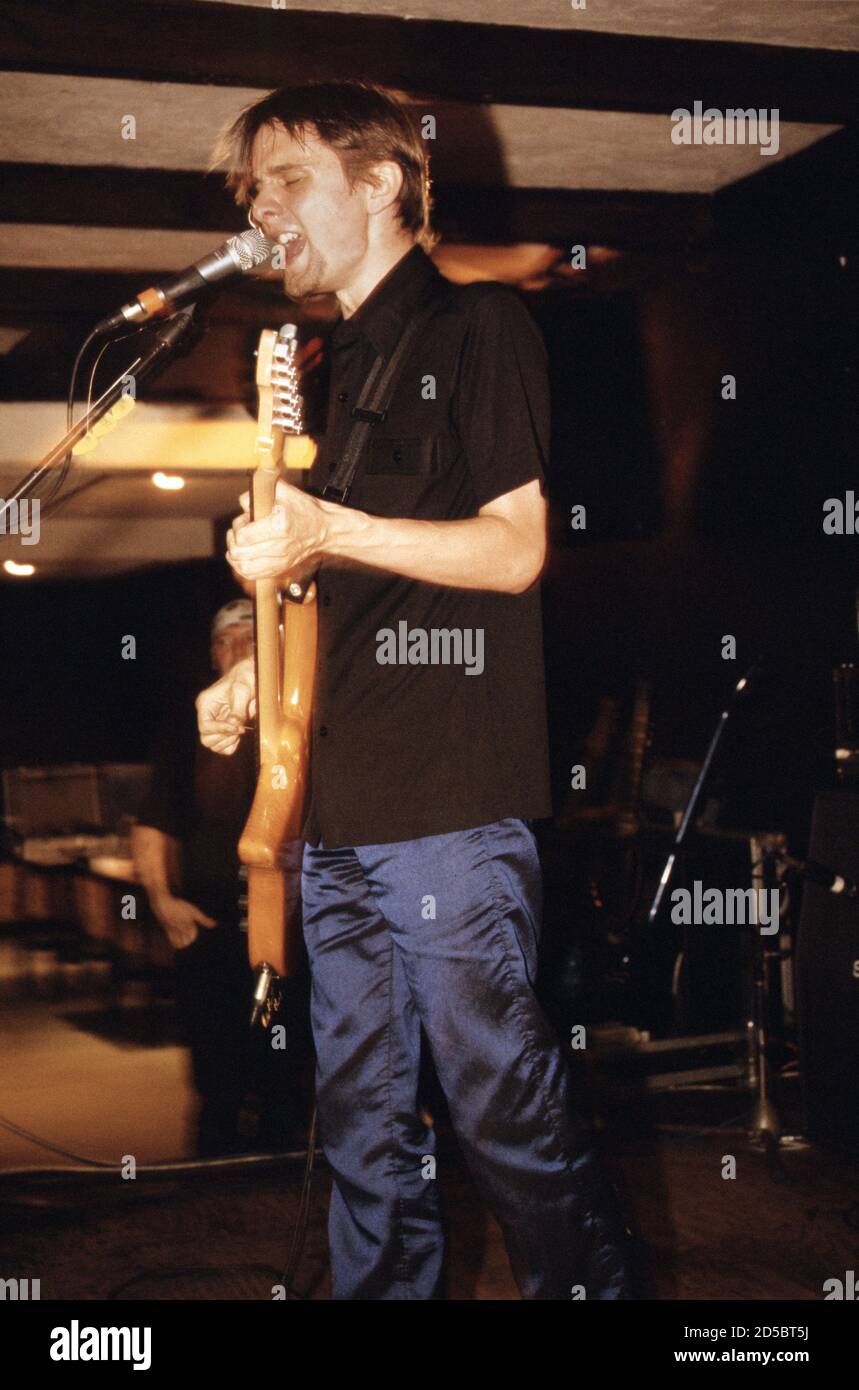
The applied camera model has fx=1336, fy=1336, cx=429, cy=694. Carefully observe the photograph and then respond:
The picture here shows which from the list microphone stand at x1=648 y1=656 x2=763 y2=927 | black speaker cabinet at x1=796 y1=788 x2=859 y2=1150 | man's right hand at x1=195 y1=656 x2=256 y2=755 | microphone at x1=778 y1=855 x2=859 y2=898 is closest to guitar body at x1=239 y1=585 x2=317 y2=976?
man's right hand at x1=195 y1=656 x2=256 y2=755

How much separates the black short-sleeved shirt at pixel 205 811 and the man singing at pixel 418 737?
5.79 feet

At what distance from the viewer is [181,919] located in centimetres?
371

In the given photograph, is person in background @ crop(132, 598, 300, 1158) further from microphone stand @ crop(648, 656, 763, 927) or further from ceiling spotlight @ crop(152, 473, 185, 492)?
ceiling spotlight @ crop(152, 473, 185, 492)

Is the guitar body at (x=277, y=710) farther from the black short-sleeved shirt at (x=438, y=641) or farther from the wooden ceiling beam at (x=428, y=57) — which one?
the wooden ceiling beam at (x=428, y=57)

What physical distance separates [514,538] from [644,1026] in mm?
3037

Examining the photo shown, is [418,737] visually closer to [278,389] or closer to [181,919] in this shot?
[278,389]

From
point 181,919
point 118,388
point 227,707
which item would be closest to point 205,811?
point 181,919

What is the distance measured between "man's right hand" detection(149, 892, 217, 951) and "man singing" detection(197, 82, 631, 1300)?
1.75 metres

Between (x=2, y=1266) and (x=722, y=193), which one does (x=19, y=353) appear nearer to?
(x=722, y=193)

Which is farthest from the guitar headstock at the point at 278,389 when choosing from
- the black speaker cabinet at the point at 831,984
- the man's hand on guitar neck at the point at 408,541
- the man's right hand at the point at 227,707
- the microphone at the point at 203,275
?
the black speaker cabinet at the point at 831,984

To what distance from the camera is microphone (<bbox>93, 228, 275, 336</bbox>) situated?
6.31 feet

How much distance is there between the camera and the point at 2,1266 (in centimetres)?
296

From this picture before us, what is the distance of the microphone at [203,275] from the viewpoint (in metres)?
1.92
